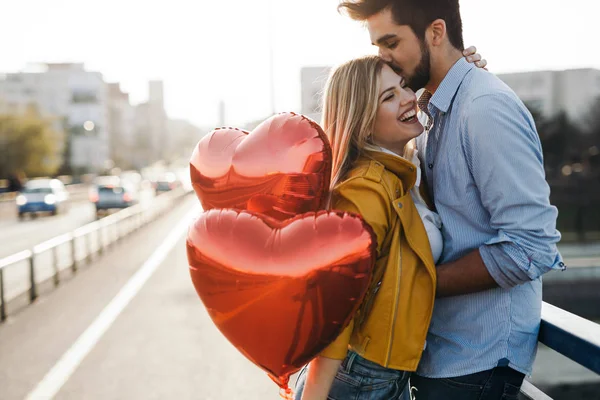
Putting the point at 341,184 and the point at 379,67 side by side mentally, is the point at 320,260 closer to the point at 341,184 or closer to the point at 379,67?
the point at 341,184

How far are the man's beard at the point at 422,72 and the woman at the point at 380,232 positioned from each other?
2.8 inches

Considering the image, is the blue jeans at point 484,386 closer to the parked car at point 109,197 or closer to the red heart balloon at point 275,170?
the red heart balloon at point 275,170

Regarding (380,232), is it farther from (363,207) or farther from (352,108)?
(352,108)

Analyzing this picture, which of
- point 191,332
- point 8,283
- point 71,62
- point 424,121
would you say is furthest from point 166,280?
point 71,62

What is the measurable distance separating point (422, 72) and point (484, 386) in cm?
108

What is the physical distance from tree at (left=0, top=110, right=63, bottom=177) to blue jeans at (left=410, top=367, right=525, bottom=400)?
65277mm

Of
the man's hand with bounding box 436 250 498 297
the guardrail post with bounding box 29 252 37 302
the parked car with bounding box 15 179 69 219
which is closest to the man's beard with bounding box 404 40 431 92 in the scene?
the man's hand with bounding box 436 250 498 297

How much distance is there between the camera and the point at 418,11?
233 centimetres

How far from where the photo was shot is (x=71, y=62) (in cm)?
11931

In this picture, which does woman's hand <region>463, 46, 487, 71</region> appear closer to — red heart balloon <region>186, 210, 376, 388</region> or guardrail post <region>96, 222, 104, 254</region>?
red heart balloon <region>186, 210, 376, 388</region>

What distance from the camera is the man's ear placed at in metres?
2.35

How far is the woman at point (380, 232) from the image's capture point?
6.80ft

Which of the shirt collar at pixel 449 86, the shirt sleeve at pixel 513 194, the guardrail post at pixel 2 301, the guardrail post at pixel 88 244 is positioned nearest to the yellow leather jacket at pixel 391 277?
the shirt sleeve at pixel 513 194

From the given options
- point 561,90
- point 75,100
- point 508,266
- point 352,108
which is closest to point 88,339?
point 352,108
